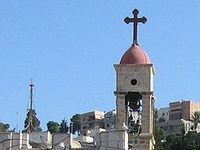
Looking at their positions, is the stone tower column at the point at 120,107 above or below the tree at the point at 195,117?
below

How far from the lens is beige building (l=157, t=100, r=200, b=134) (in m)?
157

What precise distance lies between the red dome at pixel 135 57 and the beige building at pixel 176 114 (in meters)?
102

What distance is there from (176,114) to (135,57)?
367ft

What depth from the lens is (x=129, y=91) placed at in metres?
51.6

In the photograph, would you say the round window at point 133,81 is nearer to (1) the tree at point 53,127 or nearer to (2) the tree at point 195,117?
(1) the tree at point 53,127

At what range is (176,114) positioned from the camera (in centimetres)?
16300

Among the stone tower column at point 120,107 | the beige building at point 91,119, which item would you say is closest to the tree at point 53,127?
the beige building at point 91,119

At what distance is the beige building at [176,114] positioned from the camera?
157m

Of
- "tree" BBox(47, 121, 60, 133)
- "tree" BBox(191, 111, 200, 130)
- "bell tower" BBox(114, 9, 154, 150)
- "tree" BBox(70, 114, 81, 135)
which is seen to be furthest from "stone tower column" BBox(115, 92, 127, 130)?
"tree" BBox(70, 114, 81, 135)

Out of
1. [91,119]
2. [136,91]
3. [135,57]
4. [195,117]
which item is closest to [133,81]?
[136,91]

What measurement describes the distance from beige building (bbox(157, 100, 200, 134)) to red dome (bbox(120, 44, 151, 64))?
333ft

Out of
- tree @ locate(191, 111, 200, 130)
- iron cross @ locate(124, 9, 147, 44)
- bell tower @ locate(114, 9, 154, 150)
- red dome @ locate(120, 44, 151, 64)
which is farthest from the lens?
tree @ locate(191, 111, 200, 130)

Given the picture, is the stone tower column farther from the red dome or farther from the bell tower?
the red dome

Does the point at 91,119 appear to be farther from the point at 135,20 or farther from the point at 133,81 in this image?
the point at 133,81
